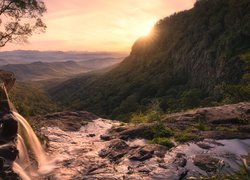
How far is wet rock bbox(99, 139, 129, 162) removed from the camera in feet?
70.3

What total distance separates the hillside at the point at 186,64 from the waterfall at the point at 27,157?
139ft

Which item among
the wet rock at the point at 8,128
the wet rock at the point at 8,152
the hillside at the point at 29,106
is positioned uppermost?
the wet rock at the point at 8,128

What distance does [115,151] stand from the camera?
73.3ft

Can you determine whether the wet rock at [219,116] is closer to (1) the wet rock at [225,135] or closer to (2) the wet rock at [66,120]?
(1) the wet rock at [225,135]

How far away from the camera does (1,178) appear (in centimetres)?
1519

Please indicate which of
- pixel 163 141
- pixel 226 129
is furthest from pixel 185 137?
pixel 226 129

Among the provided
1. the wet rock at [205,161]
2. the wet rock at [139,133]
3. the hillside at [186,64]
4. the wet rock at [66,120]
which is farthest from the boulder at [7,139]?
the hillside at [186,64]

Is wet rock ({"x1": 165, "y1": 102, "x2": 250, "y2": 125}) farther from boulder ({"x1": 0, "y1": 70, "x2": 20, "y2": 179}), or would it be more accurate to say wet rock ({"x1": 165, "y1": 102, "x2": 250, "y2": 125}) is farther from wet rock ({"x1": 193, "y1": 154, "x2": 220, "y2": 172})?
boulder ({"x1": 0, "y1": 70, "x2": 20, "y2": 179})

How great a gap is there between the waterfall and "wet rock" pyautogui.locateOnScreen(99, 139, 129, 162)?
3.34 m

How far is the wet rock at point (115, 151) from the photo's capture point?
21.4 metres

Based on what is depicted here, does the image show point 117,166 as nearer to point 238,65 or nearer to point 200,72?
point 238,65

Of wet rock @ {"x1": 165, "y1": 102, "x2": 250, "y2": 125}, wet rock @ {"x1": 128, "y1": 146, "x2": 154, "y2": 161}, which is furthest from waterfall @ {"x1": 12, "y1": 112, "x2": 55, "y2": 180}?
wet rock @ {"x1": 165, "y1": 102, "x2": 250, "y2": 125}

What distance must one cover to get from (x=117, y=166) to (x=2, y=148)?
20.5 feet

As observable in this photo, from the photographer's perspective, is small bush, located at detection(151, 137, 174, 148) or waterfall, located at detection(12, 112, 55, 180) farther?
small bush, located at detection(151, 137, 174, 148)
